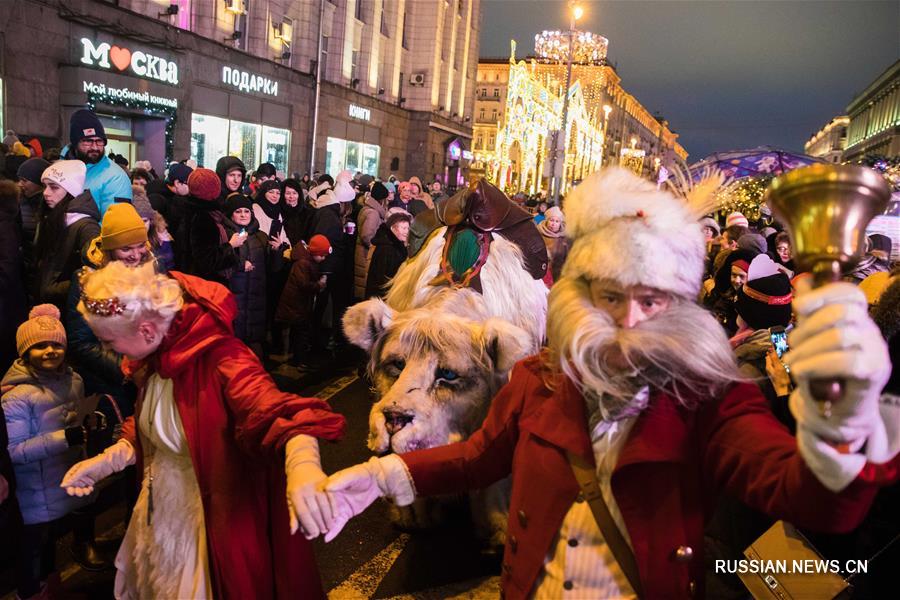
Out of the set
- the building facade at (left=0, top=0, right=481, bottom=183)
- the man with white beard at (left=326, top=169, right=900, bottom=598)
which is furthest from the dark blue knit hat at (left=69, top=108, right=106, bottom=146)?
the building facade at (left=0, top=0, right=481, bottom=183)

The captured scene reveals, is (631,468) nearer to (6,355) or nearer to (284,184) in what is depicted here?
(6,355)

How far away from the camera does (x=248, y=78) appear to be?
21.7 m

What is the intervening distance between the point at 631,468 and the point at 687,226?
70 cm

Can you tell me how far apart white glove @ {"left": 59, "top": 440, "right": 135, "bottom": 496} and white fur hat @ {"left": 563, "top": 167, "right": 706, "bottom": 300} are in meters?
1.95

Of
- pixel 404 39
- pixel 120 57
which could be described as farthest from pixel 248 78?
pixel 404 39

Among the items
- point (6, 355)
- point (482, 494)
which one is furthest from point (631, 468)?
point (6, 355)

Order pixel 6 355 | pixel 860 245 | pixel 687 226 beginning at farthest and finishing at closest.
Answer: pixel 6 355
pixel 687 226
pixel 860 245

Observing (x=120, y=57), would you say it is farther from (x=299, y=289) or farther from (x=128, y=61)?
(x=299, y=289)

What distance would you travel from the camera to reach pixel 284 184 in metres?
8.79

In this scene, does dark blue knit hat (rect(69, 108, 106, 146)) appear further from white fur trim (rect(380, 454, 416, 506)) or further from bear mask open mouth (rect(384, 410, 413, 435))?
white fur trim (rect(380, 454, 416, 506))

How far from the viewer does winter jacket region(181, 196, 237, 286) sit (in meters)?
5.96

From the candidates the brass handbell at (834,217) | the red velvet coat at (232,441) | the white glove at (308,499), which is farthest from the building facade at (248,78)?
the brass handbell at (834,217)

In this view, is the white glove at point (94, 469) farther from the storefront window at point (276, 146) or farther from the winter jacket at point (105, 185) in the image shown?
the storefront window at point (276, 146)

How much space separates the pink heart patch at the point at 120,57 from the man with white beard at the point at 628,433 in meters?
16.8
